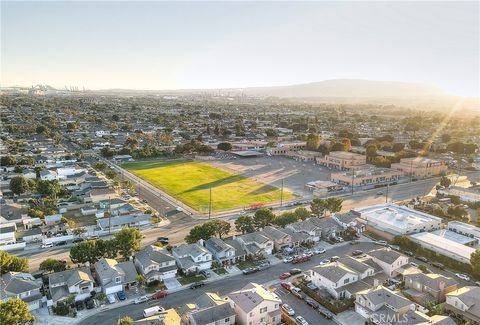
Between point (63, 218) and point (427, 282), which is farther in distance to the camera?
point (63, 218)

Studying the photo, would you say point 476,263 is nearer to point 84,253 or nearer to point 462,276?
point 462,276

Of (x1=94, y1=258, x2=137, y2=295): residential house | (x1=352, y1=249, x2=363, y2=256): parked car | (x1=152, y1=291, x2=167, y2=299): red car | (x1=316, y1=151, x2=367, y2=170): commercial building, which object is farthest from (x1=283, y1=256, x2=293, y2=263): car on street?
(x1=316, y1=151, x2=367, y2=170): commercial building

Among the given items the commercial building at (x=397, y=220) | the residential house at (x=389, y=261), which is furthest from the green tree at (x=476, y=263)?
the commercial building at (x=397, y=220)

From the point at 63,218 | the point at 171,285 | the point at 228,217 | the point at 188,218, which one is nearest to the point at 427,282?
the point at 171,285

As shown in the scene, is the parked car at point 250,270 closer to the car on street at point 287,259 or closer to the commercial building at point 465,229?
the car on street at point 287,259

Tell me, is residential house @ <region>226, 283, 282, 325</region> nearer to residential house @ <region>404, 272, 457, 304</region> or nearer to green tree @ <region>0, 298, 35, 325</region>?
residential house @ <region>404, 272, 457, 304</region>

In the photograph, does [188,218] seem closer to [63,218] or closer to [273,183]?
[63,218]
